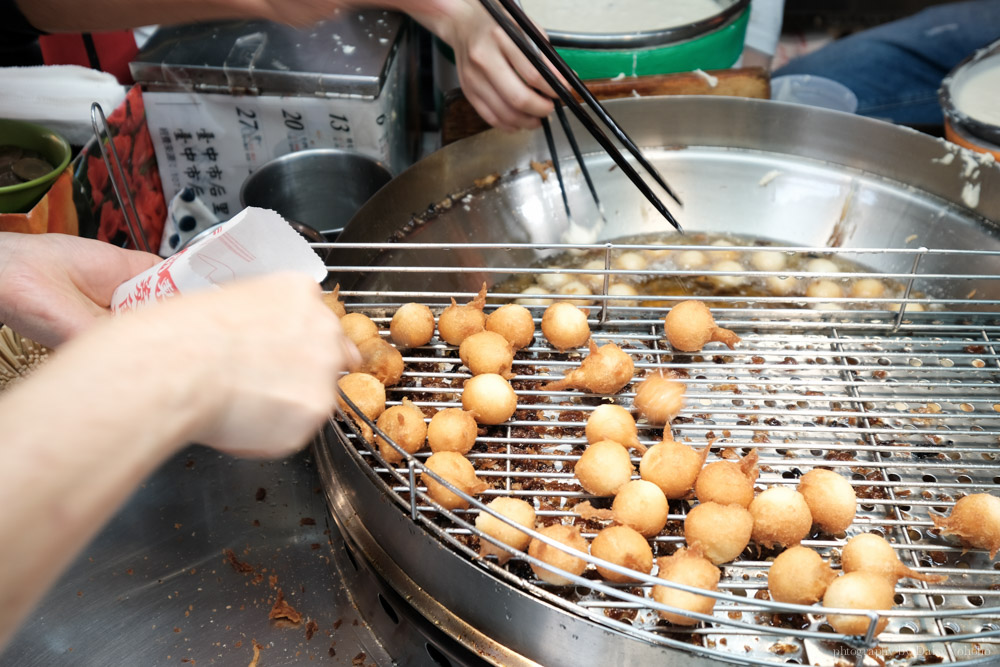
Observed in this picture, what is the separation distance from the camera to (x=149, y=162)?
2871 mm

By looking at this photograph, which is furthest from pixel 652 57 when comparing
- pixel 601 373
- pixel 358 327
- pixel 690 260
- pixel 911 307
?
pixel 358 327

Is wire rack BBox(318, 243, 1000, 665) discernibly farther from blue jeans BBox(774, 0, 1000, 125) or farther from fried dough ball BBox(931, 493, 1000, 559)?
blue jeans BBox(774, 0, 1000, 125)

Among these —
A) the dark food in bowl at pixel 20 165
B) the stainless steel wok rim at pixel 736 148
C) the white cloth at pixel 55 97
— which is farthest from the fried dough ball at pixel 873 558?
the white cloth at pixel 55 97

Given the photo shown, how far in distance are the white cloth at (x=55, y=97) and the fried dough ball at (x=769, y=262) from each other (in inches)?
87.8

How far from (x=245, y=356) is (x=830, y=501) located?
122cm

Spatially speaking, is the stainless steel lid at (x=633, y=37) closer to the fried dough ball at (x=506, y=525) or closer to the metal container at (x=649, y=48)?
the metal container at (x=649, y=48)

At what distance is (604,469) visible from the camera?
5.12ft

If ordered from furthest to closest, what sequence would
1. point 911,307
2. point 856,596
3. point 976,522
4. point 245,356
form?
point 911,307
point 976,522
point 856,596
point 245,356

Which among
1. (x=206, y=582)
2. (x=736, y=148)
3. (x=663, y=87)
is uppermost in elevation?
(x=663, y=87)

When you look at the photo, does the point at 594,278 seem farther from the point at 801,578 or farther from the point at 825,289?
the point at 801,578

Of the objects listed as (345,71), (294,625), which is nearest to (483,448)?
(294,625)

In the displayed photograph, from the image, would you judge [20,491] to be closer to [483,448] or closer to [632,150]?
[483,448]

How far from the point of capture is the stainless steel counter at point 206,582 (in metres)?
1.65

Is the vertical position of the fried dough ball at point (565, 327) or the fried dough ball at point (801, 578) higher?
the fried dough ball at point (565, 327)
